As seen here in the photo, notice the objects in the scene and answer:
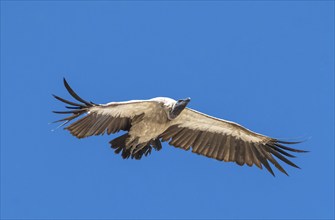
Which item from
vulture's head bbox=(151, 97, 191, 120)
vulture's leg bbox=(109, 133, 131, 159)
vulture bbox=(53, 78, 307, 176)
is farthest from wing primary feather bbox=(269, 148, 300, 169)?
vulture's leg bbox=(109, 133, 131, 159)

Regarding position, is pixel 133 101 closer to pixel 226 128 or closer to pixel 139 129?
pixel 139 129

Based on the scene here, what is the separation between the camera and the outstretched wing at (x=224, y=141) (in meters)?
15.8

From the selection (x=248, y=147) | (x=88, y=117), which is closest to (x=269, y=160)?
(x=248, y=147)

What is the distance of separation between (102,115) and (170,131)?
5.85 ft

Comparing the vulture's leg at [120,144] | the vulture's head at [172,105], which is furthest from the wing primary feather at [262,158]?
the vulture's leg at [120,144]

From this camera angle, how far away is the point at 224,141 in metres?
16.0

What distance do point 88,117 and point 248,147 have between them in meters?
3.56

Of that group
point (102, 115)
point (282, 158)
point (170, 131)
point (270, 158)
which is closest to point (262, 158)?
point (270, 158)

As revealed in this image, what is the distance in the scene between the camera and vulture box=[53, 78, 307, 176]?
570 inches

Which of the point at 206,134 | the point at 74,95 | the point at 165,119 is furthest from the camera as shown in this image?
the point at 206,134

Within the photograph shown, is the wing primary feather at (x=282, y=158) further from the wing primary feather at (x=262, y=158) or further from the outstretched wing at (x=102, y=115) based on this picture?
A: the outstretched wing at (x=102, y=115)

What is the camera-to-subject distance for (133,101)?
1440 cm

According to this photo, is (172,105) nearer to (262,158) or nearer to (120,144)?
(120,144)

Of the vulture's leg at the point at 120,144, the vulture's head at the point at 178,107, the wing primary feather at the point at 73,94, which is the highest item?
the vulture's head at the point at 178,107
